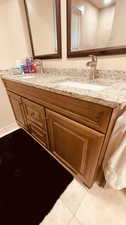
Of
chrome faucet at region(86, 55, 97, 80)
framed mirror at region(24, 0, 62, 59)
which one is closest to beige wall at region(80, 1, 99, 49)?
chrome faucet at region(86, 55, 97, 80)

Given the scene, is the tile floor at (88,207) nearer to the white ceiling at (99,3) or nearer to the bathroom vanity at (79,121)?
the bathroom vanity at (79,121)

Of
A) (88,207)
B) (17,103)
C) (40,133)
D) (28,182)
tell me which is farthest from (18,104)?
(88,207)

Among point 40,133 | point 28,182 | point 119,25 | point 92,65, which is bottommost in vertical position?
point 28,182

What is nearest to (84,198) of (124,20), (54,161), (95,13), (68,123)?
(54,161)

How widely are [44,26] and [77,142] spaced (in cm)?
143

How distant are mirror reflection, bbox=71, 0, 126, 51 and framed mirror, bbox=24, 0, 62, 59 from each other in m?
0.22

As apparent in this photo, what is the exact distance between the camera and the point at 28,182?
3.18ft

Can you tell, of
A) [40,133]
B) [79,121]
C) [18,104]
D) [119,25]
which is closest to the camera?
[79,121]

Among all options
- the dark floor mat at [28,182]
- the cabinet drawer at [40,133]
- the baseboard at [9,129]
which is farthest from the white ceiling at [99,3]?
the baseboard at [9,129]

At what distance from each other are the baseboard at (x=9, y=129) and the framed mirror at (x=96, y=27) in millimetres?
1448

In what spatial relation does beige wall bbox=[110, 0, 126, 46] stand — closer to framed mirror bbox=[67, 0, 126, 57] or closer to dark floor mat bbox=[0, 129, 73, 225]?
framed mirror bbox=[67, 0, 126, 57]

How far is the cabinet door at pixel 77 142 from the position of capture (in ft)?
1.91

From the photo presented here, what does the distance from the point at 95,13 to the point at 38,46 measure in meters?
0.86

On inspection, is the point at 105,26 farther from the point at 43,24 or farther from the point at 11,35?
the point at 11,35
